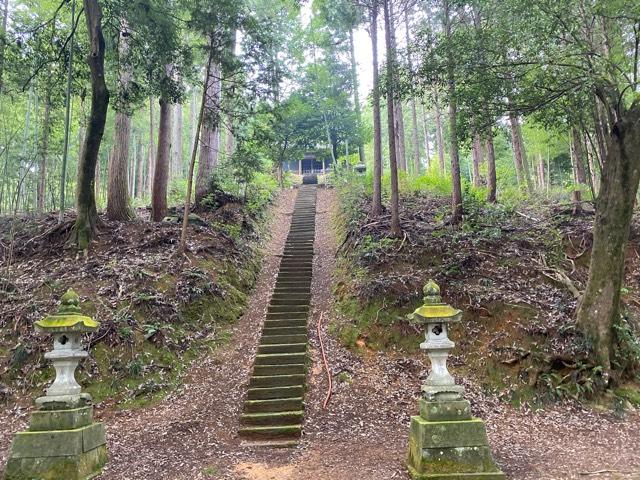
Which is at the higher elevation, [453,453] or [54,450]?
[54,450]

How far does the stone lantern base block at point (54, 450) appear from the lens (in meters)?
5.10

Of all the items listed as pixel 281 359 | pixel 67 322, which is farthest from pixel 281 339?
pixel 67 322

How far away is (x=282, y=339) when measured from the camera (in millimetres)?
9086

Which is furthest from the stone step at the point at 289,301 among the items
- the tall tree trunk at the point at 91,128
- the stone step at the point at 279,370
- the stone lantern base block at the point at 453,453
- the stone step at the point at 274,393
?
the stone lantern base block at the point at 453,453

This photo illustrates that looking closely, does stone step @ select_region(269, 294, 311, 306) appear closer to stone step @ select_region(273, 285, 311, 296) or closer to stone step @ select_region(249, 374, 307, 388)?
stone step @ select_region(273, 285, 311, 296)

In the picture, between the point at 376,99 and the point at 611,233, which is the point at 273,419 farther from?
the point at 376,99

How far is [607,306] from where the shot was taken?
24.6 feet

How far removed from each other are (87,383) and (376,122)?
379 inches

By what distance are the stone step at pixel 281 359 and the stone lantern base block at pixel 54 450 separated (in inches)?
135

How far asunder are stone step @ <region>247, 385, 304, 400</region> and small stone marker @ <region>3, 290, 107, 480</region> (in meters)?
2.46

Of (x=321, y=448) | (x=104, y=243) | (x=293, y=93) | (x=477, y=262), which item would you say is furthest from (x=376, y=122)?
(x=293, y=93)

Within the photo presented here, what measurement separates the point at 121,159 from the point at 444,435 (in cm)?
1133

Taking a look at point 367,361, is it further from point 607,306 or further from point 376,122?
point 376,122

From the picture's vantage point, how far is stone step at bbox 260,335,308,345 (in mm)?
9031
